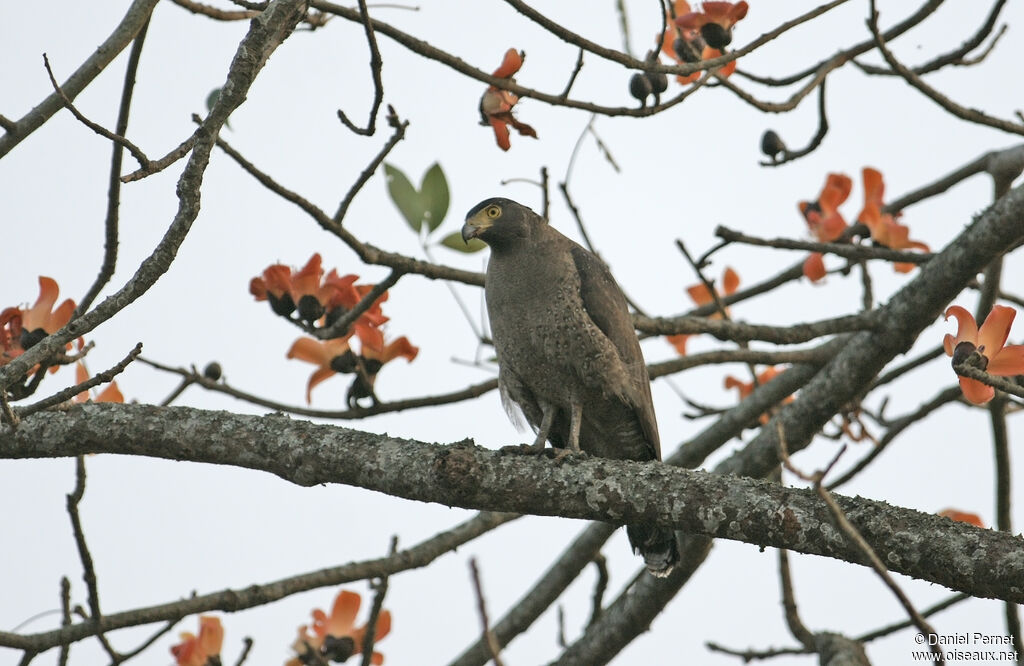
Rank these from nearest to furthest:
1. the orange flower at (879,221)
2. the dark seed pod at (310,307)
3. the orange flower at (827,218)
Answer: the dark seed pod at (310,307) → the orange flower at (879,221) → the orange flower at (827,218)

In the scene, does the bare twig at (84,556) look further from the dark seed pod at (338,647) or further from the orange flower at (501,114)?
the orange flower at (501,114)

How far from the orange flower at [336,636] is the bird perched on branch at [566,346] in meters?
1.01

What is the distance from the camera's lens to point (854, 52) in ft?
15.3

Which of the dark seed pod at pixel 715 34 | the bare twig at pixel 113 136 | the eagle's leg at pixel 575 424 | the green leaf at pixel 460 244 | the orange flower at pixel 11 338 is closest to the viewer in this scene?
the bare twig at pixel 113 136

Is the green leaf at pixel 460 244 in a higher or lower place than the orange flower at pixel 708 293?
lower

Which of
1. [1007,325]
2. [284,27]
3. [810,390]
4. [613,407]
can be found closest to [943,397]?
[810,390]

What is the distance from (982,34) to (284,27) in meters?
2.96

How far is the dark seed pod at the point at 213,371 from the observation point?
4.80 metres

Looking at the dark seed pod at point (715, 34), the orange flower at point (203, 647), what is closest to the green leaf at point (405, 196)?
the dark seed pod at point (715, 34)

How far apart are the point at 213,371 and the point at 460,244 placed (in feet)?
3.93

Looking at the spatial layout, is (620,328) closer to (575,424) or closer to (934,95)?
(575,424)

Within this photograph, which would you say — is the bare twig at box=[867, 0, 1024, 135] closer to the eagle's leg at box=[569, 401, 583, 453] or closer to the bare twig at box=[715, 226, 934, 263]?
the bare twig at box=[715, 226, 934, 263]

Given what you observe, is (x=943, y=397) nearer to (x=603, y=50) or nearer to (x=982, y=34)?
(x=982, y=34)

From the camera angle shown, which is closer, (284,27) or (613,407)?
(284,27)
